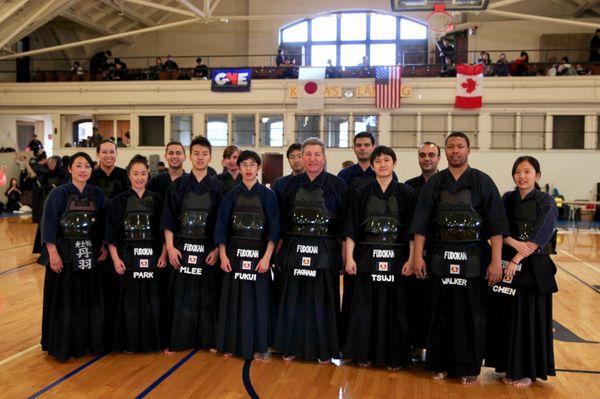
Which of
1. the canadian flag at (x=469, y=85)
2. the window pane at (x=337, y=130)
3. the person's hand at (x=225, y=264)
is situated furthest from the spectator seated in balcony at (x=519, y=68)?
the person's hand at (x=225, y=264)

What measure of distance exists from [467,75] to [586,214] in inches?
256

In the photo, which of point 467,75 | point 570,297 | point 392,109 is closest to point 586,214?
point 467,75

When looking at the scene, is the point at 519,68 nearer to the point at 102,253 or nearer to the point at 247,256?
the point at 247,256

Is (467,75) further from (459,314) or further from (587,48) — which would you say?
(459,314)

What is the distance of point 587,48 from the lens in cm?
2069

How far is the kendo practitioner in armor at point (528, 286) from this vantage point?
3887 mm

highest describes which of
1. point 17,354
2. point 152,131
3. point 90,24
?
point 90,24

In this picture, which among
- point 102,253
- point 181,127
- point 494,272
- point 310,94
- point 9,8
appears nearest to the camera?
point 494,272

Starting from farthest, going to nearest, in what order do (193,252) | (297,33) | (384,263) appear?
1. (297,33)
2. (193,252)
3. (384,263)

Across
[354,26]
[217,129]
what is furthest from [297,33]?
[217,129]

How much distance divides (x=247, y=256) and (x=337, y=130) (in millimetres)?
15580

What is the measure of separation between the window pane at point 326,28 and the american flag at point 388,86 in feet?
15.3

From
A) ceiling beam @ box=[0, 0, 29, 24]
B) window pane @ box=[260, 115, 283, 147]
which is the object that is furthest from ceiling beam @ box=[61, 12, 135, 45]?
window pane @ box=[260, 115, 283, 147]

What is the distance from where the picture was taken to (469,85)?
18297mm
